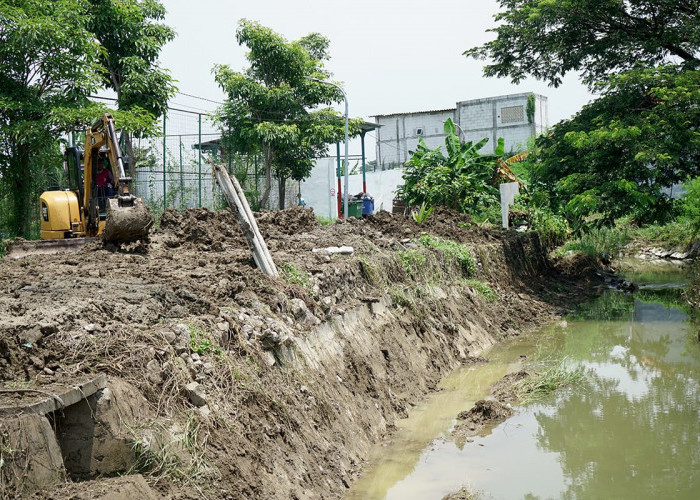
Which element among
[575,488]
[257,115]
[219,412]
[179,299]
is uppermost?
[257,115]

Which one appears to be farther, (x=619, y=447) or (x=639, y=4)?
(x=639, y=4)

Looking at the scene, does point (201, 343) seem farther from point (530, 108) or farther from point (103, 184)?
point (530, 108)

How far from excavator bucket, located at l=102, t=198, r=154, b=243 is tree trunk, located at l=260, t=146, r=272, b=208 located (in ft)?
44.6

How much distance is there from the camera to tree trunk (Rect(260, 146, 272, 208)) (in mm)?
25094

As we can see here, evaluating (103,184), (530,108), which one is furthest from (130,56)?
(530,108)

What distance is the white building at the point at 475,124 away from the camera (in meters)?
44.9

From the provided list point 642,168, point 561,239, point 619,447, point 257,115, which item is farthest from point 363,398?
point 257,115

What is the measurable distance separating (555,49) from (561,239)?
649cm

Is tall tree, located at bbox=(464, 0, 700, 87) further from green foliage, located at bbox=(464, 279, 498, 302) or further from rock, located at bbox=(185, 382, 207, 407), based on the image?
rock, located at bbox=(185, 382, 207, 407)

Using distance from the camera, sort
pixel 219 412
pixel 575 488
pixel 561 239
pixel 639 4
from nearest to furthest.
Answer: pixel 219 412
pixel 575 488
pixel 639 4
pixel 561 239

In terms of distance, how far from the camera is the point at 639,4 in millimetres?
17719

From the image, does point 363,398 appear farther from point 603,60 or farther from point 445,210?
point 603,60

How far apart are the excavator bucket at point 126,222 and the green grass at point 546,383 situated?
6.23 m

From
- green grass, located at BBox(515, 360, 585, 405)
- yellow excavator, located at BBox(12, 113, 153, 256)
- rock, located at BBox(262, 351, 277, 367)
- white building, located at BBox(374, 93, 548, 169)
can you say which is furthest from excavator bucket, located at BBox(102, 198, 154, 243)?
white building, located at BBox(374, 93, 548, 169)
